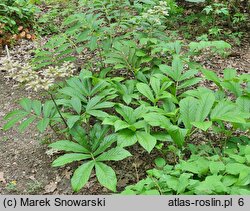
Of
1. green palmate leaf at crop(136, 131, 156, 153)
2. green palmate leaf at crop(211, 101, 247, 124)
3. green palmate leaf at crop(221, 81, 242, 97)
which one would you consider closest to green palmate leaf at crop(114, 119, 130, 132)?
green palmate leaf at crop(136, 131, 156, 153)

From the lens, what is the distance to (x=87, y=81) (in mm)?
3998

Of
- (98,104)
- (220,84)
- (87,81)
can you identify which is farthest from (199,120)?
(87,81)

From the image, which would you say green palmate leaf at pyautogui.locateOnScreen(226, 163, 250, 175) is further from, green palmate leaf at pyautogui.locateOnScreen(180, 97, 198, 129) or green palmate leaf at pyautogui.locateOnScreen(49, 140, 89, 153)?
green palmate leaf at pyautogui.locateOnScreen(49, 140, 89, 153)

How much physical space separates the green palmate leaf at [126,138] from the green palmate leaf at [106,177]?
26cm

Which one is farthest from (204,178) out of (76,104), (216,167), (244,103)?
(76,104)

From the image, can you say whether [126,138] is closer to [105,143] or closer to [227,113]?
[105,143]

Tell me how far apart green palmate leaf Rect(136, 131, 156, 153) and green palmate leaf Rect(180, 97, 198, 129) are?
38 cm

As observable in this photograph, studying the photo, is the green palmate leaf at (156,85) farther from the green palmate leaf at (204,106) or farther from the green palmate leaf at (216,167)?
the green palmate leaf at (216,167)

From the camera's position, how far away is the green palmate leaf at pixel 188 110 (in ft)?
11.0

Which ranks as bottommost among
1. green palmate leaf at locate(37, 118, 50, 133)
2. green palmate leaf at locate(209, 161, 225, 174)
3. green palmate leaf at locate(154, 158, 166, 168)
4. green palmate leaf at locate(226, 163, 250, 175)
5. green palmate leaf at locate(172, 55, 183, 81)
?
green palmate leaf at locate(154, 158, 166, 168)

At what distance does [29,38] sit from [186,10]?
2.73 metres

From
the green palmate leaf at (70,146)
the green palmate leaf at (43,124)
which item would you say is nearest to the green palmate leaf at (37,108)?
the green palmate leaf at (43,124)

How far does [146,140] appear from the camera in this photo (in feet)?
10.4

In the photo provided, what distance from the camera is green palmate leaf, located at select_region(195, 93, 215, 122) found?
10.7 ft
